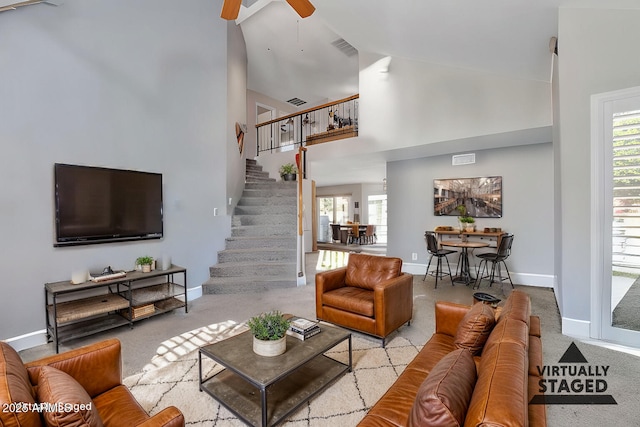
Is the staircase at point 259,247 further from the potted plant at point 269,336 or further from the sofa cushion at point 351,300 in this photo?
the potted plant at point 269,336

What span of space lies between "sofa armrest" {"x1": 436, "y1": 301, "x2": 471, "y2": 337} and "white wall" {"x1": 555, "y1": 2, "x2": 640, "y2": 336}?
5.45 ft

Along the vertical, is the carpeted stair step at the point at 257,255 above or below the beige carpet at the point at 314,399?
above

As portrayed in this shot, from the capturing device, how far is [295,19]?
6172 mm

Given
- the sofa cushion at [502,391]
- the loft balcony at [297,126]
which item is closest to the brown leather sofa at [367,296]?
the sofa cushion at [502,391]

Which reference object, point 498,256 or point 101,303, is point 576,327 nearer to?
point 498,256

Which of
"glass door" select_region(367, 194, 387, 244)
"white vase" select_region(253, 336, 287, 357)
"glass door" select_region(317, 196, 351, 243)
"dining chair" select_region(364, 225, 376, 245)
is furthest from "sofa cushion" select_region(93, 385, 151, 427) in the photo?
"glass door" select_region(367, 194, 387, 244)

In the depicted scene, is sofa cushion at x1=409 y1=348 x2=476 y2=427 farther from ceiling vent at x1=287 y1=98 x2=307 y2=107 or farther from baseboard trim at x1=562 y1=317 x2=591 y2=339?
ceiling vent at x1=287 y1=98 x2=307 y2=107

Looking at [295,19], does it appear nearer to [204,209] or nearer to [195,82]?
[195,82]

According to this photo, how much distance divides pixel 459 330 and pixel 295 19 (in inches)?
255

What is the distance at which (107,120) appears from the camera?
3.56m

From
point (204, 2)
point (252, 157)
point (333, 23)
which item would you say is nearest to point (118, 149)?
Answer: point (204, 2)

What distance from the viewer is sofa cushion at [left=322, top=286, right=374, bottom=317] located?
120 inches

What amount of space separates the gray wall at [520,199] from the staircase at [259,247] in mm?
2837

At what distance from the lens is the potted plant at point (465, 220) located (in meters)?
5.66
